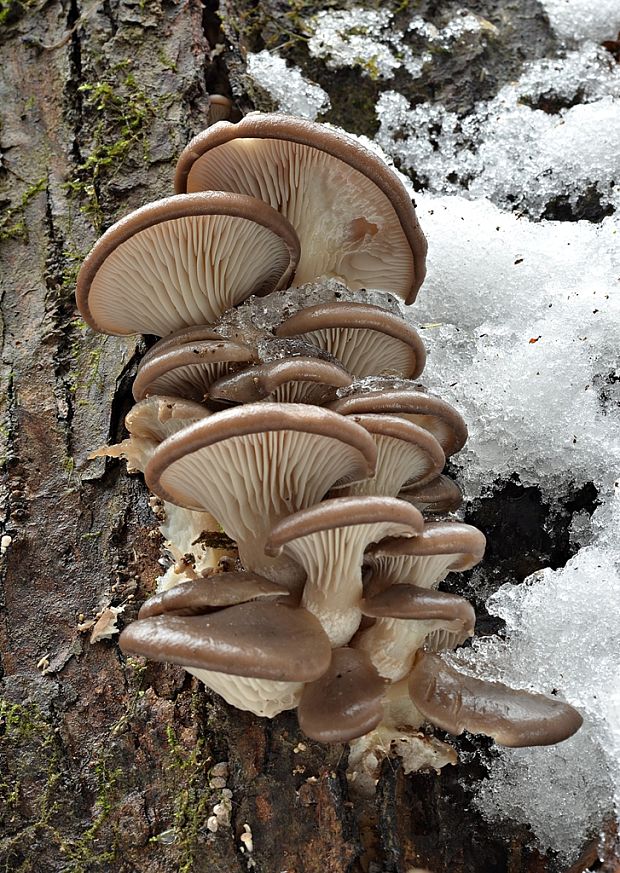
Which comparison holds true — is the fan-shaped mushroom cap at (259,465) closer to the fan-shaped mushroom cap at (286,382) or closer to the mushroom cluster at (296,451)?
the mushroom cluster at (296,451)

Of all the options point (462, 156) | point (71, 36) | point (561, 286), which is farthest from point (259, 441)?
point (71, 36)

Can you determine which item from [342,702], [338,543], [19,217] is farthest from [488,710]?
[19,217]

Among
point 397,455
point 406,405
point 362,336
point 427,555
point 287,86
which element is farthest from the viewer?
point 287,86

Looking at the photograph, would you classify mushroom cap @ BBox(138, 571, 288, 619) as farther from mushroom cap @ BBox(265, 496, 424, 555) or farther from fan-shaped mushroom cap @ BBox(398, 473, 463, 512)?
fan-shaped mushroom cap @ BBox(398, 473, 463, 512)

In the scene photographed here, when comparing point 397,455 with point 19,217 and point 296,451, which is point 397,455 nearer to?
point 296,451

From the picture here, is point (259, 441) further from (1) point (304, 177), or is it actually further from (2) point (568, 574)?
(2) point (568, 574)

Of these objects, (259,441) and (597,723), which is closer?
(259,441)
